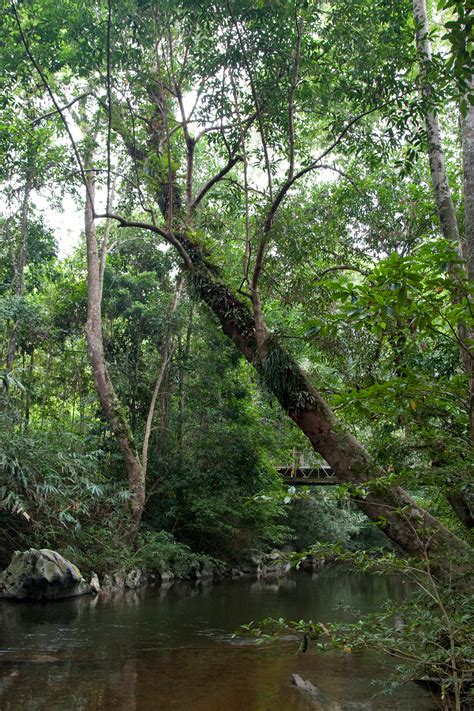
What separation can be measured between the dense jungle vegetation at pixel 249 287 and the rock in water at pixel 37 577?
49cm

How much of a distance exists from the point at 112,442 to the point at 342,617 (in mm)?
7033

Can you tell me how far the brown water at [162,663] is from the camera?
4441mm

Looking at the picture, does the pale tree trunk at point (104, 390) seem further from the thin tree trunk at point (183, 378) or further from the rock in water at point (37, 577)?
the rock in water at point (37, 577)

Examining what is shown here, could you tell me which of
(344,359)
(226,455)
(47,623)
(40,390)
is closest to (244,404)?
(226,455)

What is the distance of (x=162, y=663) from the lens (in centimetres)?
566

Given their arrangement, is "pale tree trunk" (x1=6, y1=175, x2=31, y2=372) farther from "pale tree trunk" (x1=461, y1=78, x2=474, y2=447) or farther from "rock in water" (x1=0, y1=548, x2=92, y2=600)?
"pale tree trunk" (x1=461, y1=78, x2=474, y2=447)

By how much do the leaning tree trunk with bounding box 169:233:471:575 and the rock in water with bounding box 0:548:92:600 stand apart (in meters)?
5.12

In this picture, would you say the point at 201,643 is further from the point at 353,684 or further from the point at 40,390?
the point at 40,390

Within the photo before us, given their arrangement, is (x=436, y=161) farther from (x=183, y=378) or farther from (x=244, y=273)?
(x=183, y=378)

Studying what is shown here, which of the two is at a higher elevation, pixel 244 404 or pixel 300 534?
pixel 244 404

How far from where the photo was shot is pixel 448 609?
318 centimetres

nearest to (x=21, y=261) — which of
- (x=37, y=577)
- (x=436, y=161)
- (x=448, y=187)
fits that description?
(x=37, y=577)

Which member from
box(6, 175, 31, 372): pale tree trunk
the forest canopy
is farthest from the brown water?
box(6, 175, 31, 372): pale tree trunk

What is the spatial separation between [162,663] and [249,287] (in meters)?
4.00
